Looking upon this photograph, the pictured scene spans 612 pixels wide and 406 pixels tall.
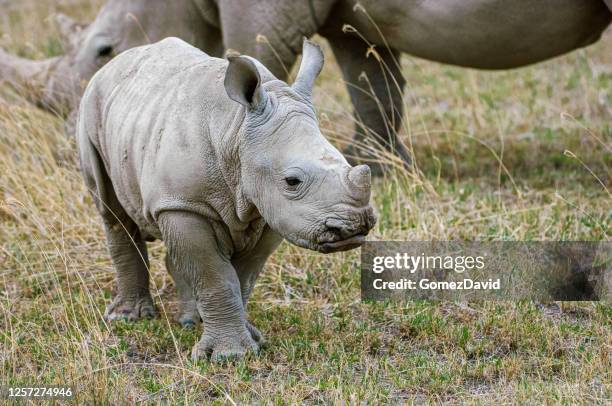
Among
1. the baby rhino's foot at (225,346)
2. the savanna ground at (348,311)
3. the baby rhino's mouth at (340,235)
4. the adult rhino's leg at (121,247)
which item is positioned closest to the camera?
the baby rhino's mouth at (340,235)

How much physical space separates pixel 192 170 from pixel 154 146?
22 centimetres

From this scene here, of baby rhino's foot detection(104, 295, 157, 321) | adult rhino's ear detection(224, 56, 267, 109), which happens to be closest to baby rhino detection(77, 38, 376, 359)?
adult rhino's ear detection(224, 56, 267, 109)

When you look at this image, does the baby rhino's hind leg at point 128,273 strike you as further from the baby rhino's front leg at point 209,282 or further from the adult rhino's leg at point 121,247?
the baby rhino's front leg at point 209,282

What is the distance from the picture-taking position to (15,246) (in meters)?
6.07

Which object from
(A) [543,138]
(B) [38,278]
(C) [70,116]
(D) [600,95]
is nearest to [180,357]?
(B) [38,278]

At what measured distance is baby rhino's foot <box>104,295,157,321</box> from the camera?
203 inches

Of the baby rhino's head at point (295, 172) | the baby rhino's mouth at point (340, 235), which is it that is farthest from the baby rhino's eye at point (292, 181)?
the baby rhino's mouth at point (340, 235)

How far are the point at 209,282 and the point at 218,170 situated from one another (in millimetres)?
466

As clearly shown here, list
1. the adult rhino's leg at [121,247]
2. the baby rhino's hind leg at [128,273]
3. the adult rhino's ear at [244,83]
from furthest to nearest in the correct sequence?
the baby rhino's hind leg at [128,273] < the adult rhino's leg at [121,247] < the adult rhino's ear at [244,83]

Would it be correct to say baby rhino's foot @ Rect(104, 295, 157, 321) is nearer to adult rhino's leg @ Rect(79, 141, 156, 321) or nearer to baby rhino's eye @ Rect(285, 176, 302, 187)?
adult rhino's leg @ Rect(79, 141, 156, 321)

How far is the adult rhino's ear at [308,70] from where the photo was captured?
14.2 ft

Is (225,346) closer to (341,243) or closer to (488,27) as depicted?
(341,243)

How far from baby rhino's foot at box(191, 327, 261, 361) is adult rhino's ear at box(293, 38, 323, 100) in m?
1.01

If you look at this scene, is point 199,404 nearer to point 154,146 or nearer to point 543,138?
point 154,146
